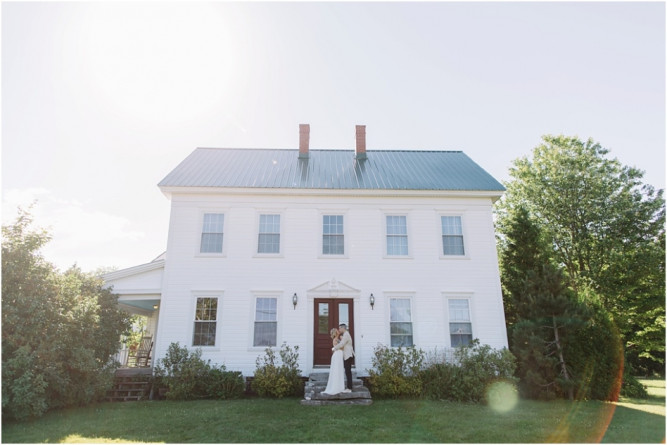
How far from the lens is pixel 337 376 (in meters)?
11.2

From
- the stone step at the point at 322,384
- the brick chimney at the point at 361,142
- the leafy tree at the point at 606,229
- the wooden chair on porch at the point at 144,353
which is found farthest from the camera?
the leafy tree at the point at 606,229

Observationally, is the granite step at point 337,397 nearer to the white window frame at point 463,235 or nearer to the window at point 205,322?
the window at point 205,322

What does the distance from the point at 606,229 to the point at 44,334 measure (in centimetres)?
2604

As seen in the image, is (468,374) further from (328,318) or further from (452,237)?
(452,237)

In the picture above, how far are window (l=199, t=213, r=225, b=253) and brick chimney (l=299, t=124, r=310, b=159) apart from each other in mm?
5016

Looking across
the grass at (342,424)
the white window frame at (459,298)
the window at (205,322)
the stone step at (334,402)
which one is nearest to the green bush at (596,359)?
the grass at (342,424)

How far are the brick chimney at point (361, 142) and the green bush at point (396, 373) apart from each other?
8.90 m

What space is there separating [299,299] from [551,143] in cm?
2071

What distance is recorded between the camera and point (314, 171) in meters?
16.5

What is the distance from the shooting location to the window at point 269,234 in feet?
48.3

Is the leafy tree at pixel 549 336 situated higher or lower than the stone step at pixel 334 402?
higher

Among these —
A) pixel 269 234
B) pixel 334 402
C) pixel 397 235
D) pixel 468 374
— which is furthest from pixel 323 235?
pixel 468 374

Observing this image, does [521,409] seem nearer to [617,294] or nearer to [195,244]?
[195,244]

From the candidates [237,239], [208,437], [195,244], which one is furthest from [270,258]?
[208,437]
